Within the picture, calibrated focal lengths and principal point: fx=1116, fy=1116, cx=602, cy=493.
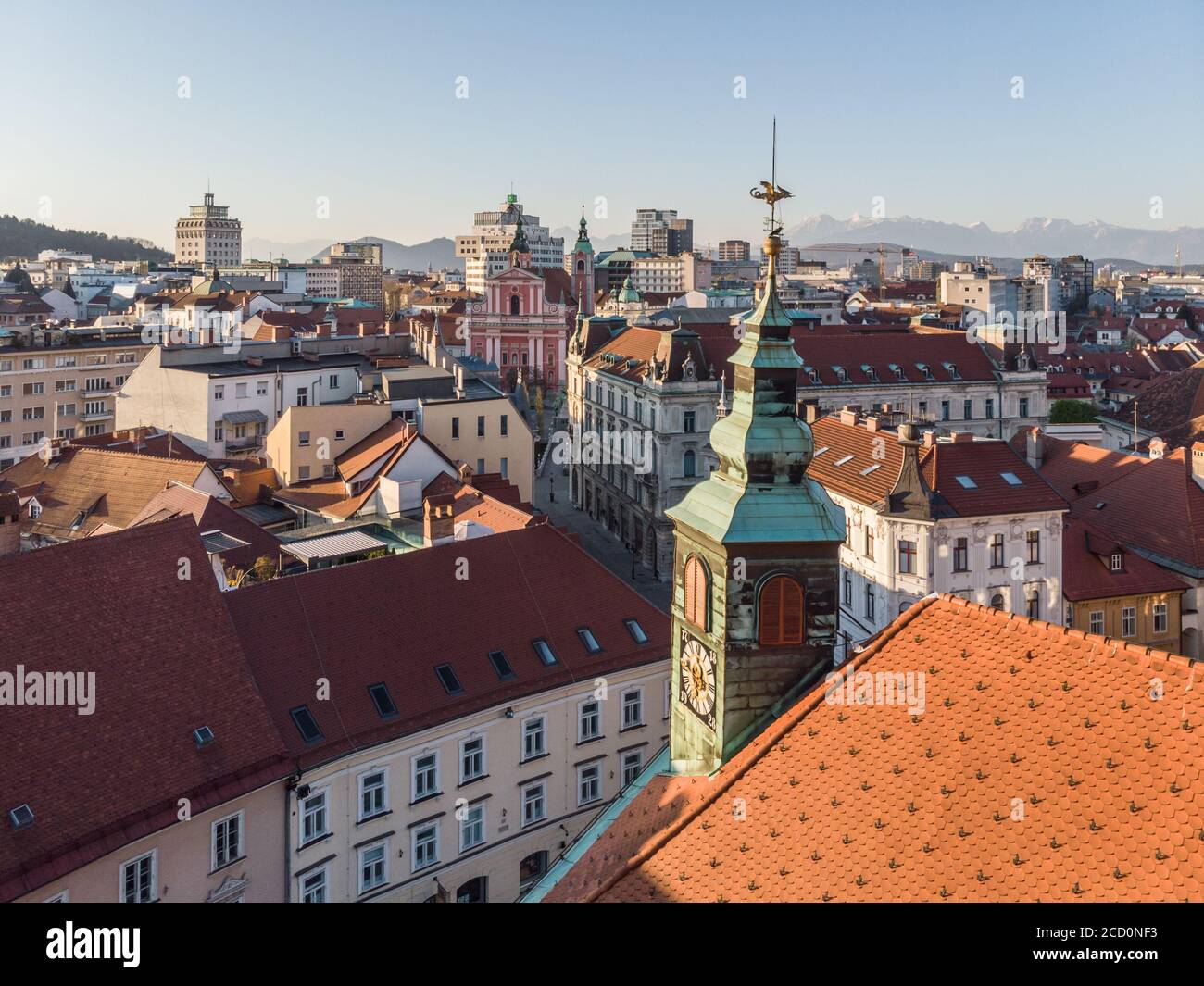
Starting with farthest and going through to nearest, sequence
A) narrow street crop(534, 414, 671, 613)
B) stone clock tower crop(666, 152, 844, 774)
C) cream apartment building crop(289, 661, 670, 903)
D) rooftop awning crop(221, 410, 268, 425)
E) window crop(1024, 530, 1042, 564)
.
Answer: narrow street crop(534, 414, 671, 613) < rooftop awning crop(221, 410, 268, 425) < window crop(1024, 530, 1042, 564) < cream apartment building crop(289, 661, 670, 903) < stone clock tower crop(666, 152, 844, 774)

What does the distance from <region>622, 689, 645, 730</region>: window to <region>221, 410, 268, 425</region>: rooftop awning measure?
36.1 m

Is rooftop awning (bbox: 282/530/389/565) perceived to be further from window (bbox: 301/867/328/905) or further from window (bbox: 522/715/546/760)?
window (bbox: 301/867/328/905)

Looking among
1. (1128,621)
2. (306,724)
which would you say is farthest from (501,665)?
(1128,621)

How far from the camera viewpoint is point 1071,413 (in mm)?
89312

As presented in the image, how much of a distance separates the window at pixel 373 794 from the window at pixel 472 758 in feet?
7.36

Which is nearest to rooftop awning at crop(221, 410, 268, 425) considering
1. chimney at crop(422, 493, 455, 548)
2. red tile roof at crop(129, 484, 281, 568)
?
red tile roof at crop(129, 484, 281, 568)

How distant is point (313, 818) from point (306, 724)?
2071 millimetres

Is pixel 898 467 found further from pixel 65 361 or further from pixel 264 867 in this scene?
pixel 65 361

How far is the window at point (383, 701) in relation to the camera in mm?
26750

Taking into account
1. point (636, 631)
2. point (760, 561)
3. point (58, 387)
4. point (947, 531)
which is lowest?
point (636, 631)

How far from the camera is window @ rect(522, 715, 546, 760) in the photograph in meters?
29.3

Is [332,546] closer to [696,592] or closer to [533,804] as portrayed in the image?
[533,804]

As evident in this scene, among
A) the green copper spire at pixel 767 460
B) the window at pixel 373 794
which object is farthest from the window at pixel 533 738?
the green copper spire at pixel 767 460

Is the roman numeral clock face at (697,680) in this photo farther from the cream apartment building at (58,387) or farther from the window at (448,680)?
the cream apartment building at (58,387)
